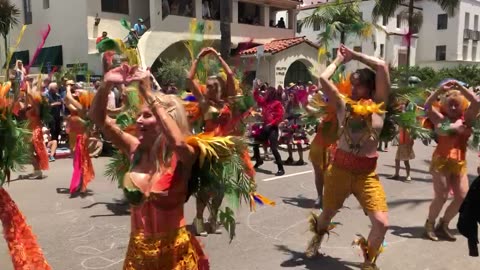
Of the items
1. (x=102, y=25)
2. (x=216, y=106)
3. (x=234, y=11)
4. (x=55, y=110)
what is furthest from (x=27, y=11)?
(x=216, y=106)

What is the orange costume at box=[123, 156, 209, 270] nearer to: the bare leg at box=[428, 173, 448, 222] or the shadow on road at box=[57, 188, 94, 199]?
the bare leg at box=[428, 173, 448, 222]

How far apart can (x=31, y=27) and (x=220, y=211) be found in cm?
1965

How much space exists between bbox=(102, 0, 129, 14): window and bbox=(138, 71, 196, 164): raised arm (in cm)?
1611

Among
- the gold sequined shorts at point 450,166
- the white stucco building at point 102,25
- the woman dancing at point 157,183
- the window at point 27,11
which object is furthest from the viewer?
the window at point 27,11

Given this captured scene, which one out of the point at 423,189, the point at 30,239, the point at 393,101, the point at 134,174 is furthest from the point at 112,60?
the point at 423,189

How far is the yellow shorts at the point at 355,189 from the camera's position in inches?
161

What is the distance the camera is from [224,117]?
534cm

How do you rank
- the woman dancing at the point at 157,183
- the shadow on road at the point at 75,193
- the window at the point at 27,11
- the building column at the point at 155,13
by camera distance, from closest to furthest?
the woman dancing at the point at 157,183, the shadow on road at the point at 75,193, the building column at the point at 155,13, the window at the point at 27,11

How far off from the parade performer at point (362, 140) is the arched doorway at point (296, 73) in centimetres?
1795

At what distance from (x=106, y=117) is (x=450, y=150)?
13.1 feet

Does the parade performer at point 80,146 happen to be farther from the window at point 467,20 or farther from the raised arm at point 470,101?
the window at point 467,20

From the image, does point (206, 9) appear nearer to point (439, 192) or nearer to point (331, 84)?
point (439, 192)

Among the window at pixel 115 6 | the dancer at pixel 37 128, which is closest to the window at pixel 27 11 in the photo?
the window at pixel 115 6

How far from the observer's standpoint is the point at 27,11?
20.2 metres
